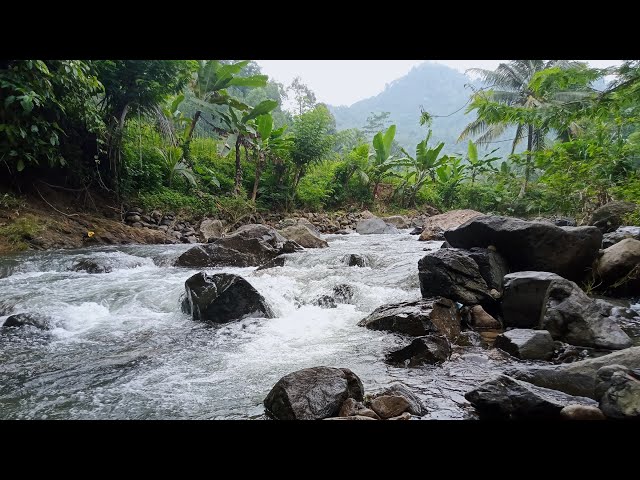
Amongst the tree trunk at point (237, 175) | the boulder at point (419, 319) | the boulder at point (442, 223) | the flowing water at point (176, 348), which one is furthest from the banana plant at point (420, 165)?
the boulder at point (419, 319)

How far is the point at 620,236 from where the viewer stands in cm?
614

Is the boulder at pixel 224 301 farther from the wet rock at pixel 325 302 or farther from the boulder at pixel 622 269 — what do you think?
the boulder at pixel 622 269

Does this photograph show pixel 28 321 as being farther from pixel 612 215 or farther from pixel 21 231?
pixel 612 215

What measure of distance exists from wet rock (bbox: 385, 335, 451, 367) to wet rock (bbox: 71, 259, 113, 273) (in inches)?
211

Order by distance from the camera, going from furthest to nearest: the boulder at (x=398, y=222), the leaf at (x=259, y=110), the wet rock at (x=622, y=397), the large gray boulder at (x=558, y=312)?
the boulder at (x=398, y=222) < the leaf at (x=259, y=110) < the large gray boulder at (x=558, y=312) < the wet rock at (x=622, y=397)

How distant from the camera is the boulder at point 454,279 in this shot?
185 inches

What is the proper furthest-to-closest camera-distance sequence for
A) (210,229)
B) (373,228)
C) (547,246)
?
(373,228), (210,229), (547,246)

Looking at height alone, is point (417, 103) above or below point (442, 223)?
above

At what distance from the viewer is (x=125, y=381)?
3070mm

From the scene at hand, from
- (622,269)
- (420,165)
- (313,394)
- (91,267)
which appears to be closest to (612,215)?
(622,269)

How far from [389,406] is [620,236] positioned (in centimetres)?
562

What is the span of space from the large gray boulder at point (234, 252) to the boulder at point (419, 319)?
392 centimetres
